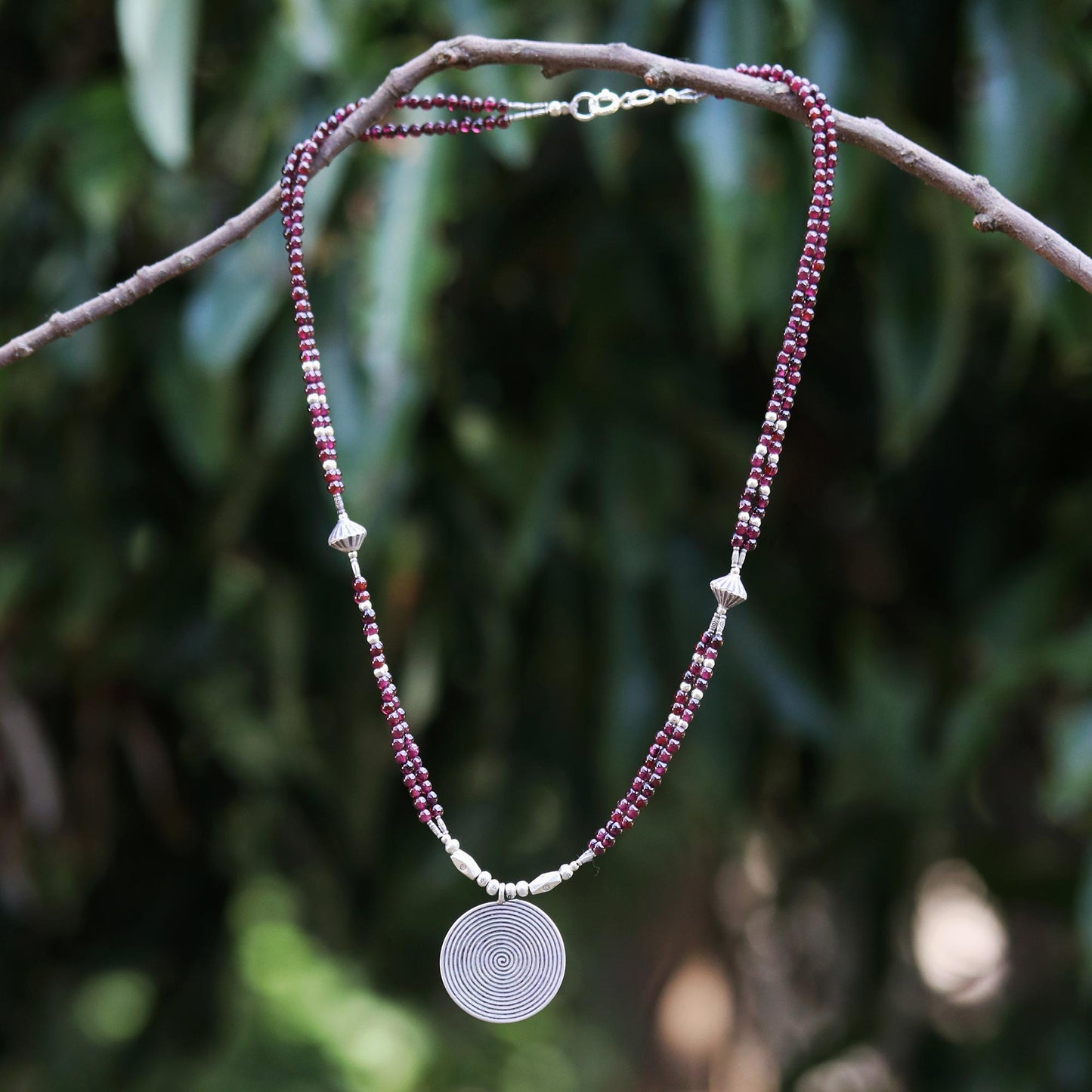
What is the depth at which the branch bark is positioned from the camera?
51 cm

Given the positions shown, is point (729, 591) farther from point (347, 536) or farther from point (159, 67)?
point (159, 67)

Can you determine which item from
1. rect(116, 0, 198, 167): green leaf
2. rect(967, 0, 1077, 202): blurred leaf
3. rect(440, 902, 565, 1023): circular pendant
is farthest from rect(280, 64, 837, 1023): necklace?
rect(967, 0, 1077, 202): blurred leaf

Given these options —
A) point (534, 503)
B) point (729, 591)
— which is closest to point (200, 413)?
point (534, 503)

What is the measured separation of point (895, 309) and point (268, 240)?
557mm

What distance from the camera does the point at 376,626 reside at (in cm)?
62

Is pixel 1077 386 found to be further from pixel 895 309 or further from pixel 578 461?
pixel 578 461

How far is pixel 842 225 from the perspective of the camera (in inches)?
44.8

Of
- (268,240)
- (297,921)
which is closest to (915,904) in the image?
(268,240)

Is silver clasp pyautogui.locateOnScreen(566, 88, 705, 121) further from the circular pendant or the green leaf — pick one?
the green leaf

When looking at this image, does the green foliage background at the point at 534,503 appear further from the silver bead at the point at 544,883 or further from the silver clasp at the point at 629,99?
the silver bead at the point at 544,883

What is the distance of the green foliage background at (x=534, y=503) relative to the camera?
1130 millimetres

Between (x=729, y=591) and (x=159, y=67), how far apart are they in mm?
646

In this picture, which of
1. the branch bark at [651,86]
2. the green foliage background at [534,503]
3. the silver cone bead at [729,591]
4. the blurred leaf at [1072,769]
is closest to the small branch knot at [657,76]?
the branch bark at [651,86]

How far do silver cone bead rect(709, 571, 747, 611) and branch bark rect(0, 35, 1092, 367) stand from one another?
183mm
